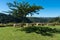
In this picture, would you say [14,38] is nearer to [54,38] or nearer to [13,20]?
[54,38]

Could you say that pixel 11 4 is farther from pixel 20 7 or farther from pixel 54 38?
pixel 54 38

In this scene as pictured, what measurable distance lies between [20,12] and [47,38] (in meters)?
8.06

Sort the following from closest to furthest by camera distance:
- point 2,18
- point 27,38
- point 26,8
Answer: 1. point 27,38
2. point 26,8
3. point 2,18

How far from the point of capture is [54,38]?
11.5 metres

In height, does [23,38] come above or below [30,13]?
below

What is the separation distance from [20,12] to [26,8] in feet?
3.13

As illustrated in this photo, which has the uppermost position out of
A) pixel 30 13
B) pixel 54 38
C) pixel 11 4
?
pixel 11 4

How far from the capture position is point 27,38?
1143 centimetres

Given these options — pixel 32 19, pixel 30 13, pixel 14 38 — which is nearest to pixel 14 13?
pixel 30 13

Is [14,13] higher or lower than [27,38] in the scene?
higher

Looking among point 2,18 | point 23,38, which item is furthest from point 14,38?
point 2,18

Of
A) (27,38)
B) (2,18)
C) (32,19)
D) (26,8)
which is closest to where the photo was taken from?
(27,38)

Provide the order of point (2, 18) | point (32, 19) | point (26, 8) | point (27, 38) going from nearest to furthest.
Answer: point (27, 38)
point (26, 8)
point (2, 18)
point (32, 19)

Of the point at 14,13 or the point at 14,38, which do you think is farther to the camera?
the point at 14,13
